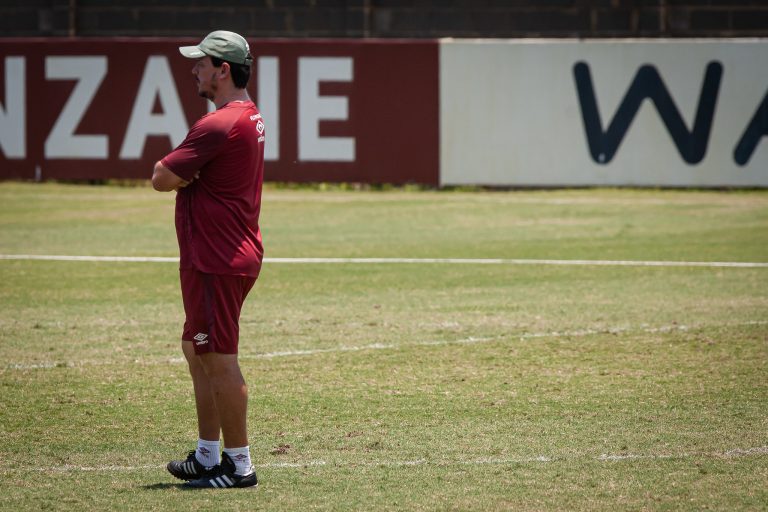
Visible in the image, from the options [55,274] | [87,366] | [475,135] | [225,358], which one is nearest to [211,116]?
[225,358]

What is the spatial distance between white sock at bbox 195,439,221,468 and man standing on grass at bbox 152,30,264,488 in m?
0.01

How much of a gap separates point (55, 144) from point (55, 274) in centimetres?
944

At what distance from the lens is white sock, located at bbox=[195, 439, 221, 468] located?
5.87 m

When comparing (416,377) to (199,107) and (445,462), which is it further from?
(199,107)

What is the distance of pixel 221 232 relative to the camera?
5.71 m

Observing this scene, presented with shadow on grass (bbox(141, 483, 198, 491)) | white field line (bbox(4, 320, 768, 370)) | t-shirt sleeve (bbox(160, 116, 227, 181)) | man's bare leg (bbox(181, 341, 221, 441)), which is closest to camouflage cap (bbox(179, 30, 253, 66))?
t-shirt sleeve (bbox(160, 116, 227, 181))

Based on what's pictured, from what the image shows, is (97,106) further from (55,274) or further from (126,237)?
(55,274)

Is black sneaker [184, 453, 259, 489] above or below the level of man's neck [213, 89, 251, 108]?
below

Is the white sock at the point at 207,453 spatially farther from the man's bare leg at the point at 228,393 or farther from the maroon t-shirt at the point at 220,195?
the maroon t-shirt at the point at 220,195

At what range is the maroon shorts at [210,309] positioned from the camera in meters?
5.71

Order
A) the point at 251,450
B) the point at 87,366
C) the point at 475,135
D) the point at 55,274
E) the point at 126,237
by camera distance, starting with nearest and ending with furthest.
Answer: the point at 251,450
the point at 87,366
the point at 55,274
the point at 126,237
the point at 475,135

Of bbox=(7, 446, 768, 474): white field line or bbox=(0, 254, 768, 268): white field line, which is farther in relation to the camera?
bbox=(0, 254, 768, 268): white field line

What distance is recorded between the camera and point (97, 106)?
71.2ft

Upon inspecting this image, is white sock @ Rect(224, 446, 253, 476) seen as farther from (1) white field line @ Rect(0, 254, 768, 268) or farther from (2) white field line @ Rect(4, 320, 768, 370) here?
(1) white field line @ Rect(0, 254, 768, 268)
